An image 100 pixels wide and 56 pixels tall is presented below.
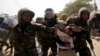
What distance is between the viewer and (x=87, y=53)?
23.6ft

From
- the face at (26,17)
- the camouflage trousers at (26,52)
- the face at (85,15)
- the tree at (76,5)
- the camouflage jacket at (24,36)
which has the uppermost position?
the face at (26,17)

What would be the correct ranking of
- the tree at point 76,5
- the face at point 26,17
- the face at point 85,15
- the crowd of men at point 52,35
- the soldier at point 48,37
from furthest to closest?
the tree at point 76,5 → the soldier at point 48,37 → the face at point 85,15 → the crowd of men at point 52,35 → the face at point 26,17

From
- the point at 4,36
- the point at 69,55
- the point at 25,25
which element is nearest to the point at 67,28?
the point at 69,55

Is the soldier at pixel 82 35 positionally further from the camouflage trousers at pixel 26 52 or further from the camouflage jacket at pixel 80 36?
the camouflage trousers at pixel 26 52

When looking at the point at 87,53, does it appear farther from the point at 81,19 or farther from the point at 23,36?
the point at 23,36

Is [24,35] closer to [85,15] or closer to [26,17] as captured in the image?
[26,17]

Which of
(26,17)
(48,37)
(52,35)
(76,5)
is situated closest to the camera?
(26,17)

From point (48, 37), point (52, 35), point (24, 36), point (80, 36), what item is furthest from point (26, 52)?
point (48, 37)

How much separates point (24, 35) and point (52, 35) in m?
1.37

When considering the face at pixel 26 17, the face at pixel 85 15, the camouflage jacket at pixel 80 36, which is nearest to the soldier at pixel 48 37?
the camouflage jacket at pixel 80 36

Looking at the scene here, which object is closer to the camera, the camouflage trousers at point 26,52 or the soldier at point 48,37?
the camouflage trousers at point 26,52

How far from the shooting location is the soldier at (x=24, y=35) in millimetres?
5984

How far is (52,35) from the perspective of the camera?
23.9ft

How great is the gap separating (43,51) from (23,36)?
6.62 ft
